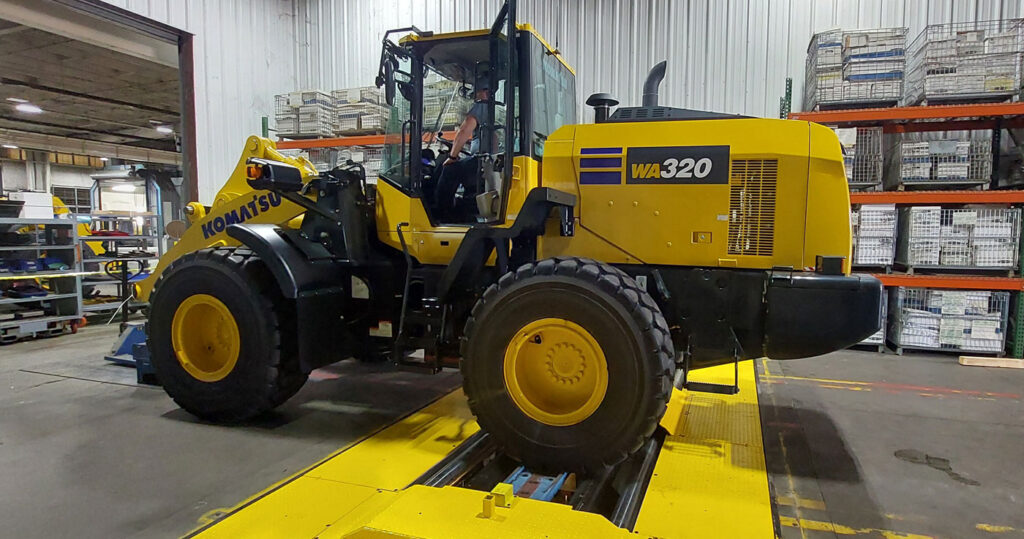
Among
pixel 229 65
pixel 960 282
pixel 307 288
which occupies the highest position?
pixel 229 65

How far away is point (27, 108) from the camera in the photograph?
55.1ft

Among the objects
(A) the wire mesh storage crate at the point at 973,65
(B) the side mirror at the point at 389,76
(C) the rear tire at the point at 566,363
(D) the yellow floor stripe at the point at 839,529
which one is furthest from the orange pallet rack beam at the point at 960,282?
(B) the side mirror at the point at 389,76

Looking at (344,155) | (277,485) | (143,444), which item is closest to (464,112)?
(277,485)

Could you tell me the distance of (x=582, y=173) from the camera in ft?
12.9

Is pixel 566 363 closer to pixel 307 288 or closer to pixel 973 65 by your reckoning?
pixel 307 288

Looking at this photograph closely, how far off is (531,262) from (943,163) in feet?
21.6

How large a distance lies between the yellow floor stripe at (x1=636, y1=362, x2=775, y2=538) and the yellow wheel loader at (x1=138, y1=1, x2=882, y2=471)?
1.27 feet

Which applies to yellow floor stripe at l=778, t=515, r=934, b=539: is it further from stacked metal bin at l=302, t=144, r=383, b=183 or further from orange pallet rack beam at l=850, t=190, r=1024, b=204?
stacked metal bin at l=302, t=144, r=383, b=183

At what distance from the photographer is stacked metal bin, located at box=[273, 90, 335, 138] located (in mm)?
9680

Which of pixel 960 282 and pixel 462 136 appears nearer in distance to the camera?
pixel 462 136

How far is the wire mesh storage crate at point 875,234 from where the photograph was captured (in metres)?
7.59

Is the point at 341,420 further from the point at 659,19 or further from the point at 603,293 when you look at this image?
the point at 659,19

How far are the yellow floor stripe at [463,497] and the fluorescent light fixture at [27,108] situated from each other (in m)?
18.0

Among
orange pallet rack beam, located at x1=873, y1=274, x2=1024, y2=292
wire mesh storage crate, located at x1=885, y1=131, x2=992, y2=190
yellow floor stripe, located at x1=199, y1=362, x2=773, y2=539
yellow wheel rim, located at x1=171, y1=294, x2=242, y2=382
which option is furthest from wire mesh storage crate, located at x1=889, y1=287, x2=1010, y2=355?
yellow wheel rim, located at x1=171, y1=294, x2=242, y2=382
